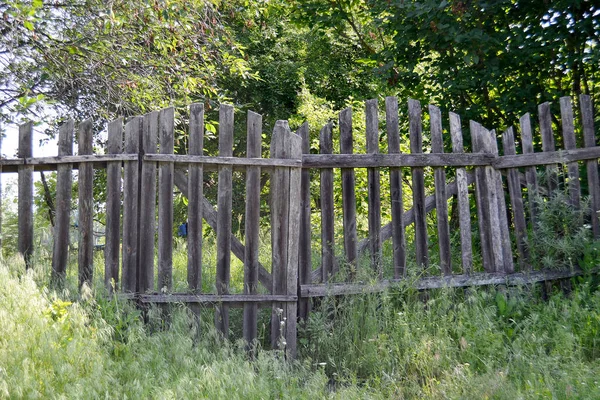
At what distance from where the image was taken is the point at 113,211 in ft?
17.2

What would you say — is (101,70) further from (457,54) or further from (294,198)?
(457,54)

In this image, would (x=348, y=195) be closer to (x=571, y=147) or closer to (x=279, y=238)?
(x=279, y=238)

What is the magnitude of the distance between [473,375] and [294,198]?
83.0 inches

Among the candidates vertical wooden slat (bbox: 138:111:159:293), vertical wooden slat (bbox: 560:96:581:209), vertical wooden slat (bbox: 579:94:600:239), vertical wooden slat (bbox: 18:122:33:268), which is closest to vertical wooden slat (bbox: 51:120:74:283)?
vertical wooden slat (bbox: 18:122:33:268)

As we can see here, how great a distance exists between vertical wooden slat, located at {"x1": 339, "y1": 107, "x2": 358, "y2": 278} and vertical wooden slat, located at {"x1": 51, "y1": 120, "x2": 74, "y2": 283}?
7.96 ft

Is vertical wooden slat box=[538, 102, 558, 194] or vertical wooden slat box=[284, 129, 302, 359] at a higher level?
vertical wooden slat box=[538, 102, 558, 194]

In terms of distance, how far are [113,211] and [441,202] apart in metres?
3.11

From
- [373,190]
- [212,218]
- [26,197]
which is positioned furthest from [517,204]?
[26,197]

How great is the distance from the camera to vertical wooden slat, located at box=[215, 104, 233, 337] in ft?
17.4

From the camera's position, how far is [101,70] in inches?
325

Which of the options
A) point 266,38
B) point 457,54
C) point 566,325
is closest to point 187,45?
point 457,54

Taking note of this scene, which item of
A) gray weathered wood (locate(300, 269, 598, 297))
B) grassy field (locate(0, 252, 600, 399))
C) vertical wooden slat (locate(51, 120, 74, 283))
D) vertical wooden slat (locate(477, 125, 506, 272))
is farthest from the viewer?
vertical wooden slat (locate(477, 125, 506, 272))

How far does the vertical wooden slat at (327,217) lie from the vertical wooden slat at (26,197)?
101 inches

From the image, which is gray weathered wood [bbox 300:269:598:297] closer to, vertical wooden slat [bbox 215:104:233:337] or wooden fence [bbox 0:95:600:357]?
wooden fence [bbox 0:95:600:357]
